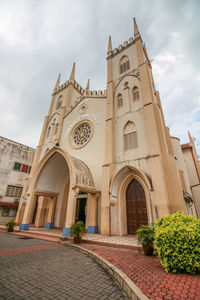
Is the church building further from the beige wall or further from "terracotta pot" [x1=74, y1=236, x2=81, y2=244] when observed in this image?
"terracotta pot" [x1=74, y1=236, x2=81, y2=244]

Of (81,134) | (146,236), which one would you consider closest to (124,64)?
(81,134)

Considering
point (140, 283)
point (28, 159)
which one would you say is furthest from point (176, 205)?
point (28, 159)

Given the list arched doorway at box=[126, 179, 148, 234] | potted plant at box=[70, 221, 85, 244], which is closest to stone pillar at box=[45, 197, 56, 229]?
potted plant at box=[70, 221, 85, 244]

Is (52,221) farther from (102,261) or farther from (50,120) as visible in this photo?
(50,120)

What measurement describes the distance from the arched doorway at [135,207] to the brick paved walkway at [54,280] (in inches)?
219

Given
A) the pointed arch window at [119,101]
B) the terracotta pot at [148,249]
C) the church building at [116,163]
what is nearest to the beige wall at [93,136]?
the church building at [116,163]

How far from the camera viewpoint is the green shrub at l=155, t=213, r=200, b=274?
12.1 ft

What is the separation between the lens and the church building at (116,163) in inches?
367

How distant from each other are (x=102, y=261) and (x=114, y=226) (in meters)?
5.37

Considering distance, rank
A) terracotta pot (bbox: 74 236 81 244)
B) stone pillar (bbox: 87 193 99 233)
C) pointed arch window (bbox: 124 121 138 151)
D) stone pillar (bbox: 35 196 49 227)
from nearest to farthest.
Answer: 1. terracotta pot (bbox: 74 236 81 244)
2. stone pillar (bbox: 87 193 99 233)
3. pointed arch window (bbox: 124 121 138 151)
4. stone pillar (bbox: 35 196 49 227)

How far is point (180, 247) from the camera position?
12.6 feet

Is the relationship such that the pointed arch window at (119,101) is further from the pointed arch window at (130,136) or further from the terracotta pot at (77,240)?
the terracotta pot at (77,240)

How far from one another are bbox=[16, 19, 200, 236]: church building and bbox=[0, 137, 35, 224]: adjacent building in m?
5.62

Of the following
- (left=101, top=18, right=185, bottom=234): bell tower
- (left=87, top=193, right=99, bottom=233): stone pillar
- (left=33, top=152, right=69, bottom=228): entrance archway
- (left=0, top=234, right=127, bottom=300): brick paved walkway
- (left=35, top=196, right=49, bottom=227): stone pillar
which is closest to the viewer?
(left=0, top=234, right=127, bottom=300): brick paved walkway
